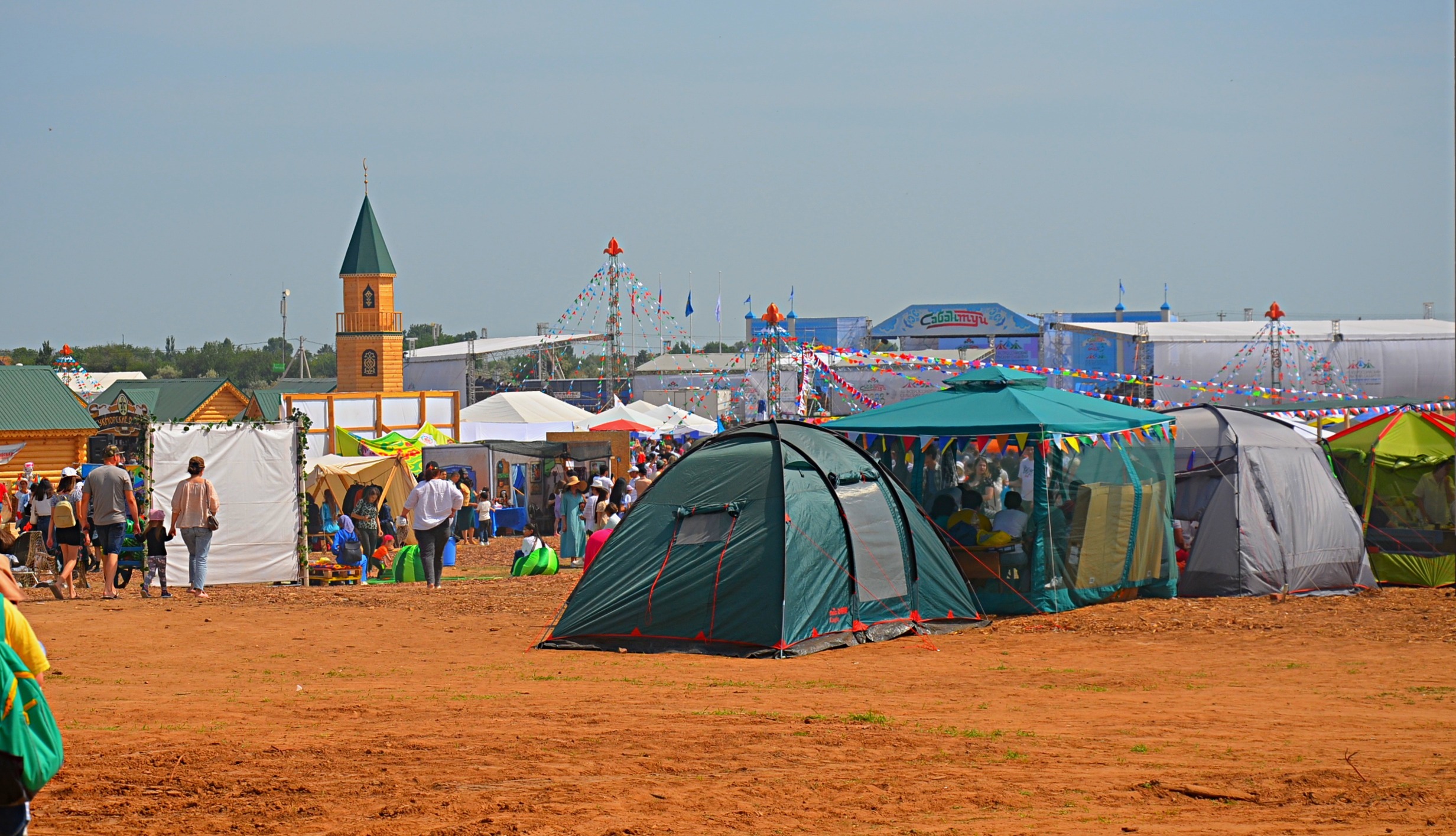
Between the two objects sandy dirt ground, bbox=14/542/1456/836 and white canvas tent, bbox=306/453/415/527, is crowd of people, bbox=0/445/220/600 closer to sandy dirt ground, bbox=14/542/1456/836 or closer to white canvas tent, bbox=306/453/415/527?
sandy dirt ground, bbox=14/542/1456/836

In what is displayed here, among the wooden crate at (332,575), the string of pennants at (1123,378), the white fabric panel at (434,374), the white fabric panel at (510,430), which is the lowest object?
the wooden crate at (332,575)

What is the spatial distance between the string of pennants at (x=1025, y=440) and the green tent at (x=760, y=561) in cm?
129

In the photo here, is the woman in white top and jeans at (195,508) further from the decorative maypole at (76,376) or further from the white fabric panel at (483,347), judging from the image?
the white fabric panel at (483,347)

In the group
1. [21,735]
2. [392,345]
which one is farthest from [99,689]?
[392,345]

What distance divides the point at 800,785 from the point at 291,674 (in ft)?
16.0

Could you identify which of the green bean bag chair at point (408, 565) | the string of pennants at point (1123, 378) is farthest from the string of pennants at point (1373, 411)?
the green bean bag chair at point (408, 565)

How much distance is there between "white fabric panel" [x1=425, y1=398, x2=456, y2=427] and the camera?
34.7 meters

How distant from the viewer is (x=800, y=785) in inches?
243

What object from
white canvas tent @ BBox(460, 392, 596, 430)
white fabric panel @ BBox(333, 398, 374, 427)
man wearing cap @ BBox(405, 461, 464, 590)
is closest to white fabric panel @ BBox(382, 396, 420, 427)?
white fabric panel @ BBox(333, 398, 374, 427)

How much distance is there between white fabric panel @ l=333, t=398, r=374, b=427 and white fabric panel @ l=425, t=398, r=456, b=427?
58.8 inches

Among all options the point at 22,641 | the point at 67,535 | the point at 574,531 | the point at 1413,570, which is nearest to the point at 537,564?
the point at 574,531

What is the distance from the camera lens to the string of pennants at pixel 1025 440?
39.8 ft

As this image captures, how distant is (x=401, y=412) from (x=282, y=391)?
26465mm

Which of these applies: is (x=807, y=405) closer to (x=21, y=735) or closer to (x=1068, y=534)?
(x=1068, y=534)
